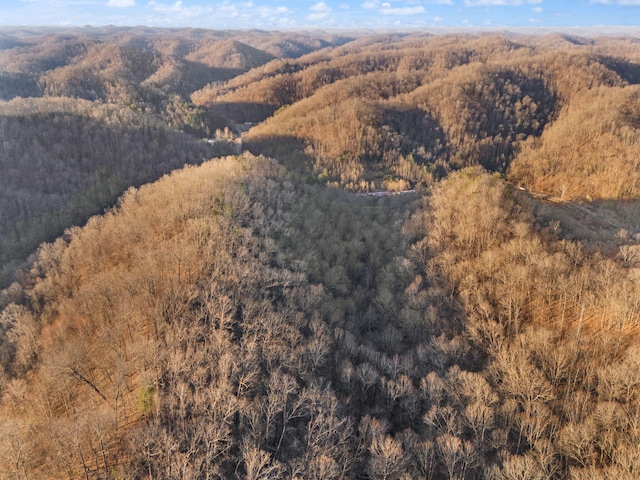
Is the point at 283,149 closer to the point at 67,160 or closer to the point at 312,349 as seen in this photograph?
the point at 67,160

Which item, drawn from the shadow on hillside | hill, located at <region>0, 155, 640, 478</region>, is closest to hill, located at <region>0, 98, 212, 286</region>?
the shadow on hillside

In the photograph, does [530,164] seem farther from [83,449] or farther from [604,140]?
[83,449]

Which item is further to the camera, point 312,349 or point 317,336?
point 317,336

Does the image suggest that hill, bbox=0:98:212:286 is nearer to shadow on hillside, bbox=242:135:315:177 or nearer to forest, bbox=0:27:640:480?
forest, bbox=0:27:640:480

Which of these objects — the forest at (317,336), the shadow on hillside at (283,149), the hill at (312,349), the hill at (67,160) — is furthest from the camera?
the shadow on hillside at (283,149)

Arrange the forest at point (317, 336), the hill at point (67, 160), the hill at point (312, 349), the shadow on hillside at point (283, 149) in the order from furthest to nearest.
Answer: the shadow on hillside at point (283, 149), the hill at point (67, 160), the forest at point (317, 336), the hill at point (312, 349)

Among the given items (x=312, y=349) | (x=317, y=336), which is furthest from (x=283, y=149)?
(x=312, y=349)

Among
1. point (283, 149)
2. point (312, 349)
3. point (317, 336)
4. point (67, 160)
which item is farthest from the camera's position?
point (283, 149)

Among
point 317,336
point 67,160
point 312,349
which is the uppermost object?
point 67,160

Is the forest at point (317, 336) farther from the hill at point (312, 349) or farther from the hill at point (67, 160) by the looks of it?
the hill at point (67, 160)

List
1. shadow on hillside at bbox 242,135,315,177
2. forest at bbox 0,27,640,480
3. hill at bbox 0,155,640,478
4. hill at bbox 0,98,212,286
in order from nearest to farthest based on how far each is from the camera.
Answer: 1. hill at bbox 0,155,640,478
2. forest at bbox 0,27,640,480
3. hill at bbox 0,98,212,286
4. shadow on hillside at bbox 242,135,315,177

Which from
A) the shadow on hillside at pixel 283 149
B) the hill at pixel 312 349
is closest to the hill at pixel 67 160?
the shadow on hillside at pixel 283 149
